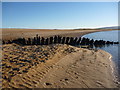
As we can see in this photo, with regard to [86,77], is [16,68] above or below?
above

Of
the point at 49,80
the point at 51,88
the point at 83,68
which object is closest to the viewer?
the point at 51,88

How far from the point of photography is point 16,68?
5.91 metres

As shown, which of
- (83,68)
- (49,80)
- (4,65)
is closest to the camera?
(49,80)

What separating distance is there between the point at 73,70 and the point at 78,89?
5.58 feet

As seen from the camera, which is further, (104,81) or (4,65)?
(4,65)

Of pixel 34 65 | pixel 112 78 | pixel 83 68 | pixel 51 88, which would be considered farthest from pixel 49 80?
pixel 112 78

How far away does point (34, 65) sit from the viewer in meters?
6.42

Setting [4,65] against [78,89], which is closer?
[78,89]

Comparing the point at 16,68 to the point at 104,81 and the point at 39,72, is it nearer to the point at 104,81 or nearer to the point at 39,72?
the point at 39,72

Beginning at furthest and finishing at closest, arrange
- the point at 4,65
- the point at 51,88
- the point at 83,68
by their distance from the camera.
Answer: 1. the point at 83,68
2. the point at 4,65
3. the point at 51,88

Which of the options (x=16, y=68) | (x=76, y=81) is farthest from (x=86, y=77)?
(x=16, y=68)

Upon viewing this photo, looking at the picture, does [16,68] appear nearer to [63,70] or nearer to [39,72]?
[39,72]

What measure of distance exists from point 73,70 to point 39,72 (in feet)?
5.79

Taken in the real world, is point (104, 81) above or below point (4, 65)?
below
